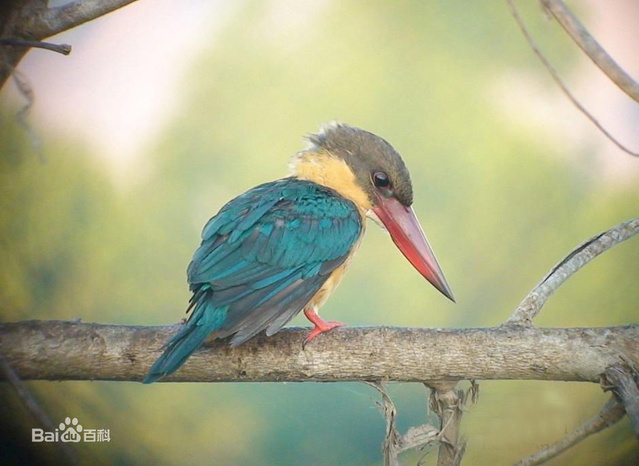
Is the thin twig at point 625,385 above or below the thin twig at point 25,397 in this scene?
above

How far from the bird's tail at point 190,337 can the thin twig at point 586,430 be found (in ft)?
2.73

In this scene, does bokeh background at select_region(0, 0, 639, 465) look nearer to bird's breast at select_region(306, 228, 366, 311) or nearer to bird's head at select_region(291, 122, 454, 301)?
bird's head at select_region(291, 122, 454, 301)

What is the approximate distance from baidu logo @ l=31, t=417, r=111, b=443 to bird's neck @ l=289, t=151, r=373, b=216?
0.86 m

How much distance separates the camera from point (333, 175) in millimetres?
2072

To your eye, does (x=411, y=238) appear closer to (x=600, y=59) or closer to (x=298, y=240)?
(x=298, y=240)

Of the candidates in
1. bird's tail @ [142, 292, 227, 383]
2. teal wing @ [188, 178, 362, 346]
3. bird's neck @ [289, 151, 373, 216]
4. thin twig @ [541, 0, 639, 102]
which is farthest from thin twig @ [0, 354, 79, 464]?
thin twig @ [541, 0, 639, 102]

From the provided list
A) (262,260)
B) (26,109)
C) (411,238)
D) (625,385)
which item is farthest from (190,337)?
(625,385)

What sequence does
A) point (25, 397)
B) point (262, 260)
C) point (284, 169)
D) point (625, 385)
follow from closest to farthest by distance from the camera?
point (25, 397)
point (625, 385)
point (262, 260)
point (284, 169)

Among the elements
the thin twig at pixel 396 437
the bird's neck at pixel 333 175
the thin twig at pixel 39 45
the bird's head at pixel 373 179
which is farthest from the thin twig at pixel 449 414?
the thin twig at pixel 39 45

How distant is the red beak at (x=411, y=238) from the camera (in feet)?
6.41

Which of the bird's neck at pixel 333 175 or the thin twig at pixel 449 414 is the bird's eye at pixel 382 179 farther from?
the thin twig at pixel 449 414

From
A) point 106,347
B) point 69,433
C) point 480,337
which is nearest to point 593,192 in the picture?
point 480,337

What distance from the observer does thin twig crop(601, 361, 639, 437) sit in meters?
1.60

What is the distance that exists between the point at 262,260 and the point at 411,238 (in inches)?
18.0
